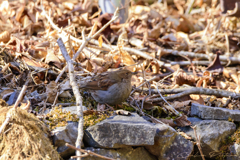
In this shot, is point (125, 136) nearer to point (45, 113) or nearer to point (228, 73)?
point (45, 113)

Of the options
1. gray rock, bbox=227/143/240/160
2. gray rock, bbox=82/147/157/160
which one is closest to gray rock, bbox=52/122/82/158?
gray rock, bbox=82/147/157/160

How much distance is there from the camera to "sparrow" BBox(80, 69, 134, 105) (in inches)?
143

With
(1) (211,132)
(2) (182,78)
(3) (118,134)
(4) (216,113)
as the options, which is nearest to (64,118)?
(3) (118,134)

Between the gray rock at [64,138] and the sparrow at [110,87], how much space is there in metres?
0.98

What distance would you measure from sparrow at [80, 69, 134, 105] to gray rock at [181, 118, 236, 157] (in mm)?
1031

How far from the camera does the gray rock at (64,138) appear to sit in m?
2.68

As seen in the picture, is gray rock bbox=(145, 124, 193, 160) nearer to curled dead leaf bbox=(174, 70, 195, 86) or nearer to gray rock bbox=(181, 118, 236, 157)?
gray rock bbox=(181, 118, 236, 157)

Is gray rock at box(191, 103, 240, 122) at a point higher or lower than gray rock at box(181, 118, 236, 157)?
higher

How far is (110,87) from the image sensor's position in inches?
150

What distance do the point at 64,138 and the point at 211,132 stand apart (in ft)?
A: 6.85

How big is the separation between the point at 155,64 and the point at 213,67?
141 cm

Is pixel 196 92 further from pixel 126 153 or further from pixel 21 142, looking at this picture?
pixel 21 142

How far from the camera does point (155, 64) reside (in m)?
5.21

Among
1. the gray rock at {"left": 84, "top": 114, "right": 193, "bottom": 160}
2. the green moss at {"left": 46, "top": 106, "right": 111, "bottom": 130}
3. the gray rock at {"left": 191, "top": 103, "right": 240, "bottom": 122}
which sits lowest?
the gray rock at {"left": 191, "top": 103, "right": 240, "bottom": 122}
